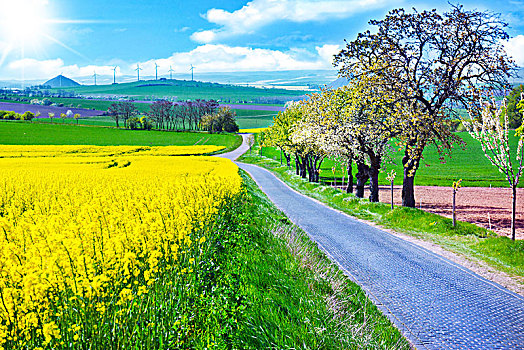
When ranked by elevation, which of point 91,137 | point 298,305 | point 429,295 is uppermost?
point 91,137

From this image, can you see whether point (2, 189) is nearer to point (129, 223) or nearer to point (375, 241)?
point (129, 223)

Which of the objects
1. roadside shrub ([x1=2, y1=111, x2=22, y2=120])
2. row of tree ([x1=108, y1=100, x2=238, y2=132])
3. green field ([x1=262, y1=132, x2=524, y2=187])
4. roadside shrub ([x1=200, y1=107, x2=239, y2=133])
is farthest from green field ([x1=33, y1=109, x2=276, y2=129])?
green field ([x1=262, y1=132, x2=524, y2=187])

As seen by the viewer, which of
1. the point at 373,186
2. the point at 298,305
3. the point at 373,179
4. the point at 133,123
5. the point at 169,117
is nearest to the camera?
the point at 298,305

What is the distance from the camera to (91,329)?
4.27 m

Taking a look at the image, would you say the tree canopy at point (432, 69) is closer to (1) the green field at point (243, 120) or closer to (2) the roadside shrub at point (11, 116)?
(1) the green field at point (243, 120)

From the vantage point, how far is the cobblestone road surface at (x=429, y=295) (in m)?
6.63

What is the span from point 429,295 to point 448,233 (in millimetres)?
6924

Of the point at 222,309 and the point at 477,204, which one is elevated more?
the point at 222,309

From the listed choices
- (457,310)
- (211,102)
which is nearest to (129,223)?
(457,310)

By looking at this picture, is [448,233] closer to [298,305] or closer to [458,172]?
[298,305]

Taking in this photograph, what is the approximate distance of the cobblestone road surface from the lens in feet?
21.7

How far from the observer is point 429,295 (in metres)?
8.51

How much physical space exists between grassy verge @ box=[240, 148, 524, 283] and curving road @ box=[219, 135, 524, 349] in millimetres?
1204

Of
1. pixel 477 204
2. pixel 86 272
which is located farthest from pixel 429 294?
pixel 477 204
